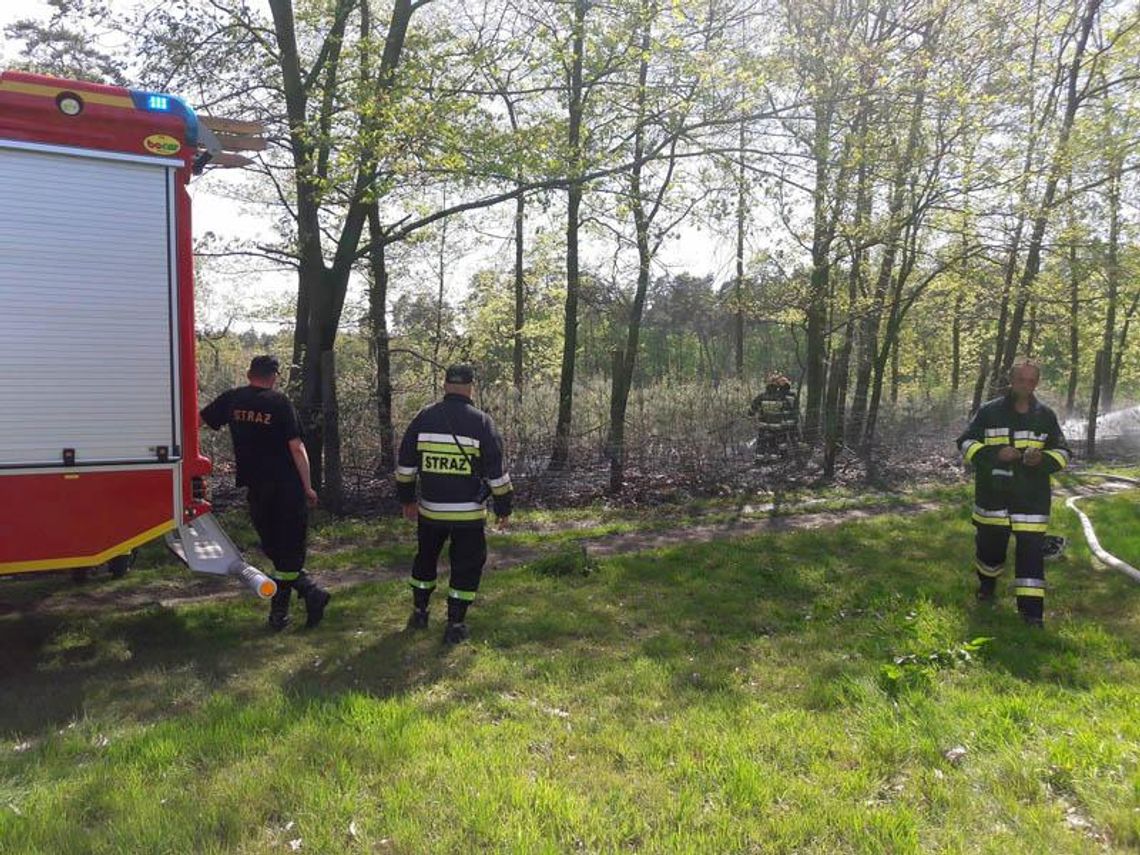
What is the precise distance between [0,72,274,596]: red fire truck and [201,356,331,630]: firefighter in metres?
0.43

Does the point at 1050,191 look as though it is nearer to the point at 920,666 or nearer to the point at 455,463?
the point at 920,666

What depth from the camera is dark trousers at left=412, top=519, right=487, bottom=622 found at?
5391 millimetres

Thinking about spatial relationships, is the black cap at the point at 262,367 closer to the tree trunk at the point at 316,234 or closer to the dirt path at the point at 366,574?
the dirt path at the point at 366,574

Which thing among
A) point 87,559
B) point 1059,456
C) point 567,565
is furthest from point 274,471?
point 1059,456

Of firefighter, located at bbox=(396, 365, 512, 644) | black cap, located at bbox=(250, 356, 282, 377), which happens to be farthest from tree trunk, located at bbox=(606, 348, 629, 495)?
black cap, located at bbox=(250, 356, 282, 377)

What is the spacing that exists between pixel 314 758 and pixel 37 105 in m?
4.05

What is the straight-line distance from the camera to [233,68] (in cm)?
1054

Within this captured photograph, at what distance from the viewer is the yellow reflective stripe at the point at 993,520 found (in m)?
6.05

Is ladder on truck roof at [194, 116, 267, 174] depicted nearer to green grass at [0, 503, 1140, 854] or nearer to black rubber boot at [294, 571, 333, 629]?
black rubber boot at [294, 571, 333, 629]

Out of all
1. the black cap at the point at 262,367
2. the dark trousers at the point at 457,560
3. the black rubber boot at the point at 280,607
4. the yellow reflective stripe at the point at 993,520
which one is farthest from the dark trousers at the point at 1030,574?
the black cap at the point at 262,367

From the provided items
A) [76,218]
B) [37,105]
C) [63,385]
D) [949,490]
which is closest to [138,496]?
[63,385]

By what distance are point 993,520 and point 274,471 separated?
5631 mm

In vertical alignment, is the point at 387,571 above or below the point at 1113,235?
below

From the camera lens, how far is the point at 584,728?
3777 mm
